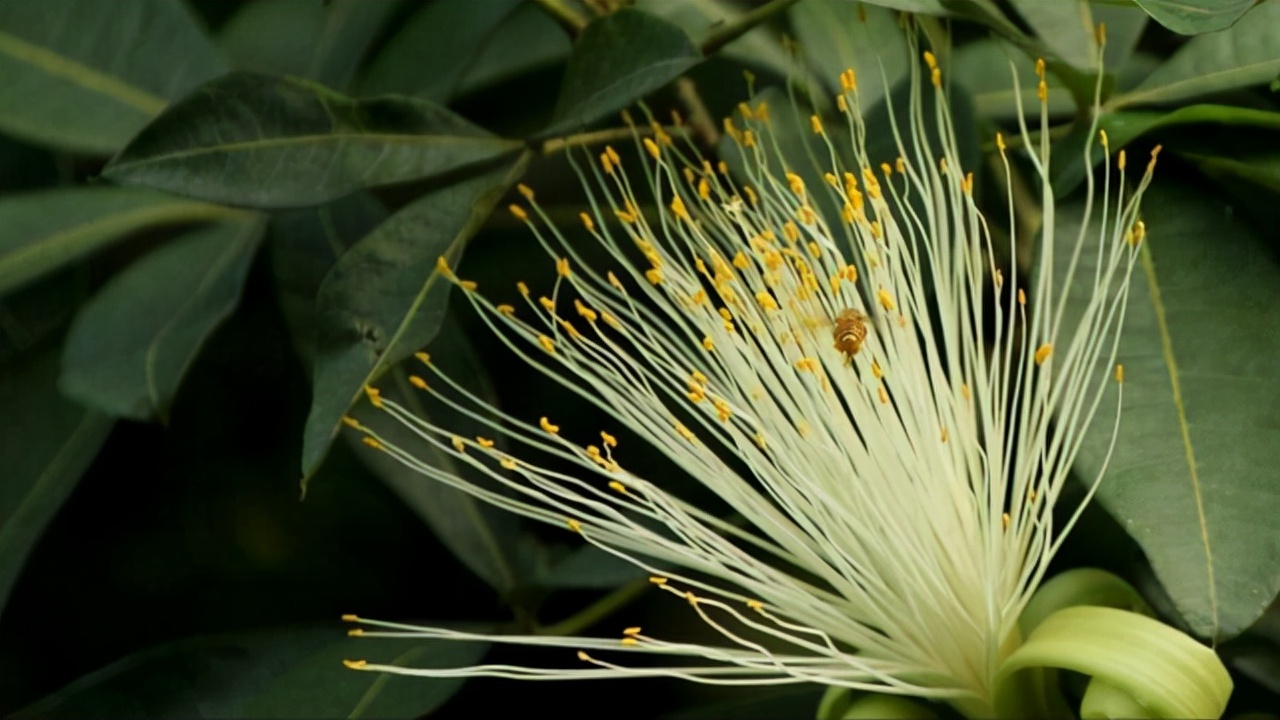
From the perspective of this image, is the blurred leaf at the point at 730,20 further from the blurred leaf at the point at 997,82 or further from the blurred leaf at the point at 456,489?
the blurred leaf at the point at 456,489

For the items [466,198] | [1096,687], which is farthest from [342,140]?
[1096,687]

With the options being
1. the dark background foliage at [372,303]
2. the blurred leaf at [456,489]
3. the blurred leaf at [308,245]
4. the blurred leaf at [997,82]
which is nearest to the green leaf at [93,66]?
the dark background foliage at [372,303]

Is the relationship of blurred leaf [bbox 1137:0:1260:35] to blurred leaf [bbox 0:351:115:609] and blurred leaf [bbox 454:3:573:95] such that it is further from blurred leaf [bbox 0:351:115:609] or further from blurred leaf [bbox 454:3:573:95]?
blurred leaf [bbox 0:351:115:609]

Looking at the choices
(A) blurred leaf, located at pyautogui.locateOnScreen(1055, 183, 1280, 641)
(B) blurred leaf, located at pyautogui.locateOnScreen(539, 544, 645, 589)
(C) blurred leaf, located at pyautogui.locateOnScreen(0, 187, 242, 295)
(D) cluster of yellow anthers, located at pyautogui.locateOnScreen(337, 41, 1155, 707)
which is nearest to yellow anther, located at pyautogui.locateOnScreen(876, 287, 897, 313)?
(D) cluster of yellow anthers, located at pyautogui.locateOnScreen(337, 41, 1155, 707)

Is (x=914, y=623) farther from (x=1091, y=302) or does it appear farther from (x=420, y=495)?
(x=420, y=495)

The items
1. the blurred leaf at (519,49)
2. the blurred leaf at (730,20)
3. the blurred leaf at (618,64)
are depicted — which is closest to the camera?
the blurred leaf at (618,64)
